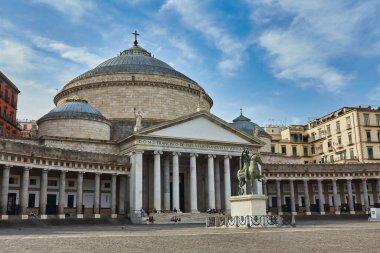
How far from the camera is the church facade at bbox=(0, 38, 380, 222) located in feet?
130

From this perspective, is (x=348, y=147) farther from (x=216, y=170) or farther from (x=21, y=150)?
(x=21, y=150)

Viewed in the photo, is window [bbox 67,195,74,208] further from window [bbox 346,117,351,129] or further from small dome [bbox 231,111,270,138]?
window [bbox 346,117,351,129]

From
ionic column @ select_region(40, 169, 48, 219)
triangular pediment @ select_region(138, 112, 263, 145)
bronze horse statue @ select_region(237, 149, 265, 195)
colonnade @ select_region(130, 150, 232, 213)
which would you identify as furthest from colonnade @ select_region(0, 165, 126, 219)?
bronze horse statue @ select_region(237, 149, 265, 195)

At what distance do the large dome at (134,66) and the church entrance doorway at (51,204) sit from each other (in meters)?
20.7

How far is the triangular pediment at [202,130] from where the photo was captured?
1737 inches

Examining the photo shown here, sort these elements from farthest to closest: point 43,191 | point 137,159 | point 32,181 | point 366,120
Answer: point 366,120
point 137,159
point 32,181
point 43,191

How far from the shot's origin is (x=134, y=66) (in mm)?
58406

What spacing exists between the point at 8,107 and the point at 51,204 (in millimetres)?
25420

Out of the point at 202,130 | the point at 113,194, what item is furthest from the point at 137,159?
the point at 202,130

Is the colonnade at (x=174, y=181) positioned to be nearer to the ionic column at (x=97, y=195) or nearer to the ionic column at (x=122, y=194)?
the ionic column at (x=122, y=194)

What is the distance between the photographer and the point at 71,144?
44.9 m

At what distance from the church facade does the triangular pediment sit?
0.12 m

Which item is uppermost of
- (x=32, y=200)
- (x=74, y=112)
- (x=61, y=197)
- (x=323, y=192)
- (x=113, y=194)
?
(x=74, y=112)

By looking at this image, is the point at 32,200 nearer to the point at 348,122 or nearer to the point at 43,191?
the point at 43,191
